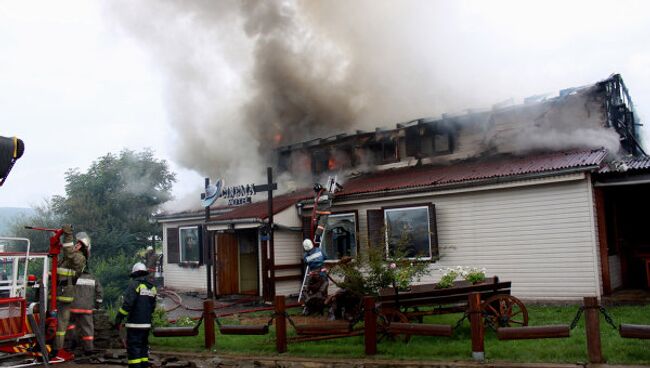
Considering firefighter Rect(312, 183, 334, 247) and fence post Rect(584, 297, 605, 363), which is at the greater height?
firefighter Rect(312, 183, 334, 247)

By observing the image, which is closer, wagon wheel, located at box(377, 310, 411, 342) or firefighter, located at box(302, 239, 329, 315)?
wagon wheel, located at box(377, 310, 411, 342)

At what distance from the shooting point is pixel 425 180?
49.8ft

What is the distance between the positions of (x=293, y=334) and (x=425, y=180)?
6314 mm

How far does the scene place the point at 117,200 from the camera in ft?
96.4

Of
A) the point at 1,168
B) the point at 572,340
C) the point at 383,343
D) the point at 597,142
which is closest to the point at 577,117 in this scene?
the point at 597,142

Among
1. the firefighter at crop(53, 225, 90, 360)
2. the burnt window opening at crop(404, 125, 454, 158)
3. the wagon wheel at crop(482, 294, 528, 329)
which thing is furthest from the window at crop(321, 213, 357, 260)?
the firefighter at crop(53, 225, 90, 360)

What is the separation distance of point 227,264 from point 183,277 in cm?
358

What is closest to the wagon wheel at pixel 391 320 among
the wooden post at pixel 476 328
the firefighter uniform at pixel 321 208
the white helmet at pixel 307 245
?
the wooden post at pixel 476 328

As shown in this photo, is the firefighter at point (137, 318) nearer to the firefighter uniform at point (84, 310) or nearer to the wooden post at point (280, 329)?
the wooden post at point (280, 329)

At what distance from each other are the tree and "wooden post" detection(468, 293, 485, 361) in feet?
68.4

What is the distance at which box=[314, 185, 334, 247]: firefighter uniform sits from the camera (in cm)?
1595

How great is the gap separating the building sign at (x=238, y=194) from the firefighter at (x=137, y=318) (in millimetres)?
9552

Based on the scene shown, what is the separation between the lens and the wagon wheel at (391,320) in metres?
9.48

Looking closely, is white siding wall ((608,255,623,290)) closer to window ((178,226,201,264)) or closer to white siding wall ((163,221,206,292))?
white siding wall ((163,221,206,292))
